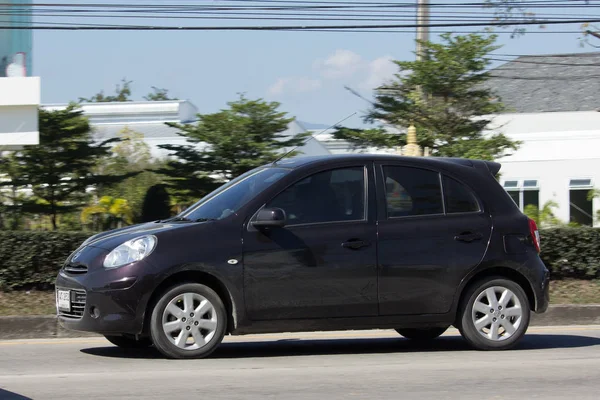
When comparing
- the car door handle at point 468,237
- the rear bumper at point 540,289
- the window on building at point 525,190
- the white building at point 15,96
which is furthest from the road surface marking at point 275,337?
the window on building at point 525,190

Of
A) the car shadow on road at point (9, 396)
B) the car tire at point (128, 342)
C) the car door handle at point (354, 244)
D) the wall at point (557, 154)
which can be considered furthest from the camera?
the wall at point (557, 154)

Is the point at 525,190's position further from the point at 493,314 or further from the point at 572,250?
the point at 493,314

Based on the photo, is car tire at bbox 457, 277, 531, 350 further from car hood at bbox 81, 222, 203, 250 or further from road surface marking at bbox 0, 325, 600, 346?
car hood at bbox 81, 222, 203, 250

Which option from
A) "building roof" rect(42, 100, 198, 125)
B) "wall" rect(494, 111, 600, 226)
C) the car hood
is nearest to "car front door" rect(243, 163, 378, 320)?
the car hood

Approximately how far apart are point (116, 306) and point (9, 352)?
66.6 inches

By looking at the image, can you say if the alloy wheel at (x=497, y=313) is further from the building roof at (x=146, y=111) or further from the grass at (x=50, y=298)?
the building roof at (x=146, y=111)

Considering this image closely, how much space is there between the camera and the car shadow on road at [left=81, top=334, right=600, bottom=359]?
330 inches

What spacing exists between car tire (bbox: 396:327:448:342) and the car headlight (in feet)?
9.18

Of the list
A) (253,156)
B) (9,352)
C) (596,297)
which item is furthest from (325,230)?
(253,156)

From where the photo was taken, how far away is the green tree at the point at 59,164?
17.9 metres

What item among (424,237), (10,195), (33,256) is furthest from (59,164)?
(424,237)

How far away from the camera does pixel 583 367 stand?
7.58 metres

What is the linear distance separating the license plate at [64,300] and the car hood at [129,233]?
441 millimetres

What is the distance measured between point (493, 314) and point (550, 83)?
29702 millimetres
